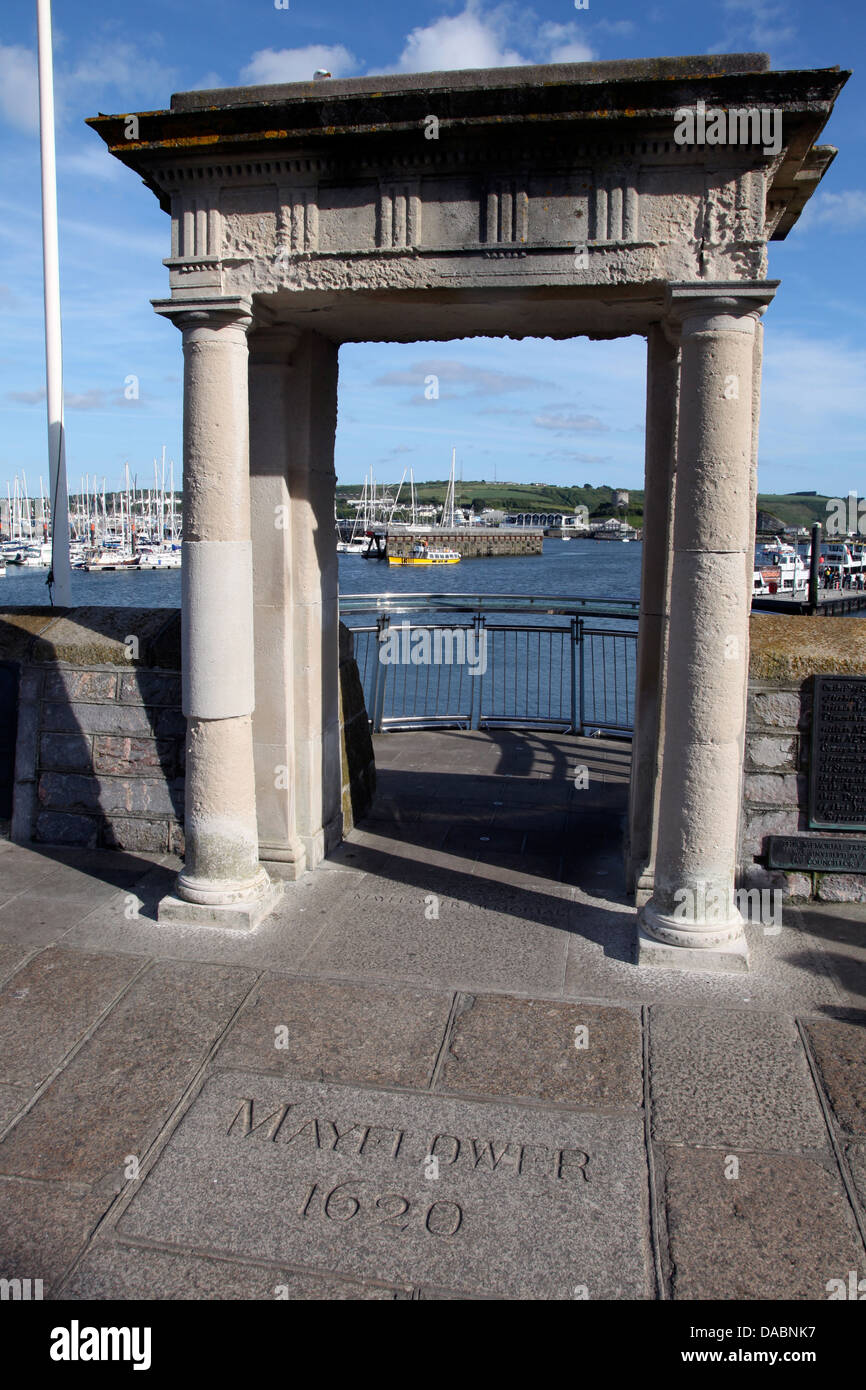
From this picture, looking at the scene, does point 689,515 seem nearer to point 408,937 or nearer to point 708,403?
point 708,403

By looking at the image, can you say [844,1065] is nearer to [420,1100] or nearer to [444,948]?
[420,1100]

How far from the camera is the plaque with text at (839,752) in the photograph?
18.9 ft

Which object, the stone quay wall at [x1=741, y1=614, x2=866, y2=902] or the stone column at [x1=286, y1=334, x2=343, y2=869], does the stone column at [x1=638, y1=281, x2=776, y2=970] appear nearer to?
the stone quay wall at [x1=741, y1=614, x2=866, y2=902]

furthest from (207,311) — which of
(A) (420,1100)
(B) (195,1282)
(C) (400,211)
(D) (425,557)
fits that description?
(D) (425,557)

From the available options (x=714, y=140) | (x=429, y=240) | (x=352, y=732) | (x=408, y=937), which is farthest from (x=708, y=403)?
(x=352, y=732)

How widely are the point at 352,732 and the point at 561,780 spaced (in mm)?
2286

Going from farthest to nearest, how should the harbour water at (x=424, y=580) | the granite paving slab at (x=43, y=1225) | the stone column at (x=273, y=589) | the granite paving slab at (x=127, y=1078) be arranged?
the harbour water at (x=424, y=580) → the stone column at (x=273, y=589) → the granite paving slab at (x=127, y=1078) → the granite paving slab at (x=43, y=1225)

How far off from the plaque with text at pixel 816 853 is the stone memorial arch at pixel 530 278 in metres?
0.76

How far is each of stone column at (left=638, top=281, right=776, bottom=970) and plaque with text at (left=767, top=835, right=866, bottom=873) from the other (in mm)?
746

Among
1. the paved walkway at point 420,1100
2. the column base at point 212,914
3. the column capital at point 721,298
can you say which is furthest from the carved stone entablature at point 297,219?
the paved walkway at point 420,1100

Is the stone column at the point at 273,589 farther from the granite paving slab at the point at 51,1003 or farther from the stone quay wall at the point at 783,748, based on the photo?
the stone quay wall at the point at 783,748

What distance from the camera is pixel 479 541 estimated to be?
87.8 metres

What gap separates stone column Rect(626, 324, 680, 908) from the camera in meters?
5.84
